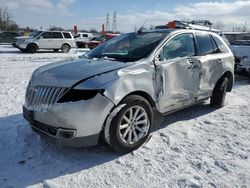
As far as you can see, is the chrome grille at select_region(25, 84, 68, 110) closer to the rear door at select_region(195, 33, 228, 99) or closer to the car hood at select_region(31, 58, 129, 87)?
the car hood at select_region(31, 58, 129, 87)

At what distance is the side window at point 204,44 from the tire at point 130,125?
6.56 ft

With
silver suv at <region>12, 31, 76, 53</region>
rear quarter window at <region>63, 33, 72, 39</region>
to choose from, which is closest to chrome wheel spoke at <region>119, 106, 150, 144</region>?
silver suv at <region>12, 31, 76, 53</region>

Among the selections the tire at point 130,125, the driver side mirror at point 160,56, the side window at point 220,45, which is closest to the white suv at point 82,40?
the side window at point 220,45

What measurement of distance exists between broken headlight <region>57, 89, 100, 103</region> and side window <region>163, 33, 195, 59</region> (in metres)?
1.57

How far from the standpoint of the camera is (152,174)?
3.38 meters

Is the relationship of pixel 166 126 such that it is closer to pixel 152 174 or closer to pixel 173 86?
pixel 173 86

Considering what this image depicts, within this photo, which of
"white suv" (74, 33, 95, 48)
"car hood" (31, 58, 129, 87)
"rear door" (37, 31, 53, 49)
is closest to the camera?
"car hood" (31, 58, 129, 87)

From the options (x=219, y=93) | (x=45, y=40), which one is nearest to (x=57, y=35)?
(x=45, y=40)

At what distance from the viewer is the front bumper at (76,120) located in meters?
3.35

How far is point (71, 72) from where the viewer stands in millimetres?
3703

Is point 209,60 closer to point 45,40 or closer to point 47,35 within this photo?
point 45,40

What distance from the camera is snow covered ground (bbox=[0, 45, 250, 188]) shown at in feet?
10.6

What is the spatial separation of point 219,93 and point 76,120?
3702mm

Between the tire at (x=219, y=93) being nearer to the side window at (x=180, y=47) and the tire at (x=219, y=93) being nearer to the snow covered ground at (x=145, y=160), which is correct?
the snow covered ground at (x=145, y=160)
